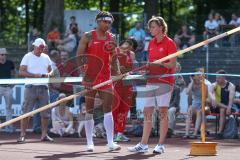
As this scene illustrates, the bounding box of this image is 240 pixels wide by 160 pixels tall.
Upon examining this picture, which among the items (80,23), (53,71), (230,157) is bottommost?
(230,157)

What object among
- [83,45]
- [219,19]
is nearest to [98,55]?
[83,45]

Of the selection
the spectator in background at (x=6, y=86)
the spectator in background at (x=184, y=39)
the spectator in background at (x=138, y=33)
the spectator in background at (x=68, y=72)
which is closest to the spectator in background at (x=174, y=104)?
the spectator in background at (x=68, y=72)

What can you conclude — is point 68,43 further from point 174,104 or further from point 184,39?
point 174,104

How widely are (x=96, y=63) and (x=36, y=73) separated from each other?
290 centimetres

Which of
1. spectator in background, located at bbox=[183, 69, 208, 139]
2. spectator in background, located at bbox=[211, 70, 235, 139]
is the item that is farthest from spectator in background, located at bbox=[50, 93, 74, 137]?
spectator in background, located at bbox=[211, 70, 235, 139]

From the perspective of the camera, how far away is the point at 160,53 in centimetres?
1234

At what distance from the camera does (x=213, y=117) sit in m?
18.4

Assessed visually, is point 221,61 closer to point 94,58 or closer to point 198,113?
point 198,113

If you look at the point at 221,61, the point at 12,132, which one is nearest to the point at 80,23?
the point at 221,61

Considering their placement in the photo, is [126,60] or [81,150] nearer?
[81,150]

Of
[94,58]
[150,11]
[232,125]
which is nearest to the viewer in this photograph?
[94,58]

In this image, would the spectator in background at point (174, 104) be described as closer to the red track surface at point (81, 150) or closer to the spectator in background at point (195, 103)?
the spectator in background at point (195, 103)

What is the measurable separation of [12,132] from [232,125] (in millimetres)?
5098

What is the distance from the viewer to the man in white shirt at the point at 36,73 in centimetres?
1523
